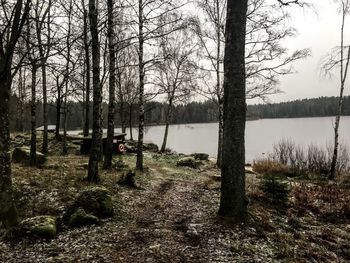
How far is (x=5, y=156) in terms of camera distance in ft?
20.8

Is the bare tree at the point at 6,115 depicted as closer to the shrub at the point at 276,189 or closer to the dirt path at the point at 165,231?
the dirt path at the point at 165,231

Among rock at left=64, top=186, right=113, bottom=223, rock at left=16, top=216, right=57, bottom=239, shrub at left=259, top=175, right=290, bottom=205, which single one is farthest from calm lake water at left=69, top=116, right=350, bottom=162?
rock at left=16, top=216, right=57, bottom=239

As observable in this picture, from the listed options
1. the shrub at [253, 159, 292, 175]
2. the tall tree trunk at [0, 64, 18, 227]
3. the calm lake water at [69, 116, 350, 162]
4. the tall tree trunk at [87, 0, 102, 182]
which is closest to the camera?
the tall tree trunk at [0, 64, 18, 227]

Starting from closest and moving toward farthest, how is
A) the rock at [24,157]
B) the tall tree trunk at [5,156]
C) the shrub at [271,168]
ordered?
the tall tree trunk at [5,156]
the rock at [24,157]
the shrub at [271,168]

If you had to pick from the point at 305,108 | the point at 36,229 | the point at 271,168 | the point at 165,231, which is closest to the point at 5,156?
the point at 36,229

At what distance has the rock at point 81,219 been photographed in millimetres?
6695

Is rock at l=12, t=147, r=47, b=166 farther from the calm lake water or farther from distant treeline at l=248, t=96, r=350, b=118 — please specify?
distant treeline at l=248, t=96, r=350, b=118

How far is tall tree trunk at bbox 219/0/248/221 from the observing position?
7121mm

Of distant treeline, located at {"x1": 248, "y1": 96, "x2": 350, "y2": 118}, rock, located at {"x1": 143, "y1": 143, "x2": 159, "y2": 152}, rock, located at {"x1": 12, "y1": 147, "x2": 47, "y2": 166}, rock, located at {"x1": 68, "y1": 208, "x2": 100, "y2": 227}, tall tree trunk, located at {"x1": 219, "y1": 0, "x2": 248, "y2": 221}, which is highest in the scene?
distant treeline, located at {"x1": 248, "y1": 96, "x2": 350, "y2": 118}

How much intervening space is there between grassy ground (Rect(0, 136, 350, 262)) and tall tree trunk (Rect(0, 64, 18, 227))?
757mm

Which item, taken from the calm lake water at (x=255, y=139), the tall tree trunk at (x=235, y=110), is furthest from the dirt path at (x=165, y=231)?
the calm lake water at (x=255, y=139)

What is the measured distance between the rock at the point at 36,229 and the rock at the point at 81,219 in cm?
46

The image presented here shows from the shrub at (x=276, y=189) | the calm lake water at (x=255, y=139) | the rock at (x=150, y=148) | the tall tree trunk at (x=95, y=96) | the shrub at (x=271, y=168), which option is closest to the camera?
the shrub at (x=276, y=189)

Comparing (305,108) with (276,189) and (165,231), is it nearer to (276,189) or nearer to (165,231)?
(276,189)
